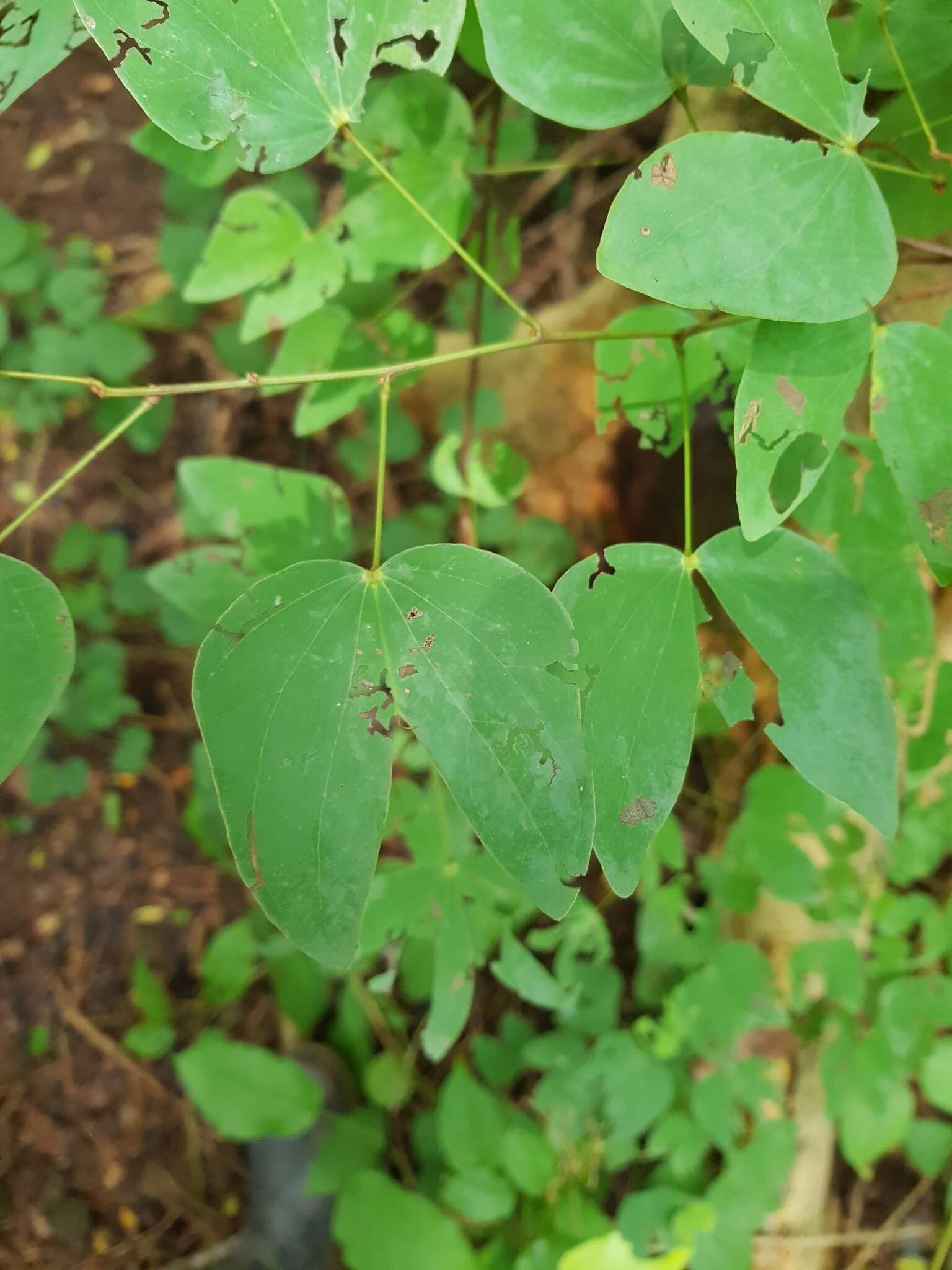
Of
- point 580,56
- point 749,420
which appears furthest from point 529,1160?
point 580,56

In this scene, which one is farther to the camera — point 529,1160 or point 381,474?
point 529,1160

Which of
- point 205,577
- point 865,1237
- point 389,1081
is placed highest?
point 205,577

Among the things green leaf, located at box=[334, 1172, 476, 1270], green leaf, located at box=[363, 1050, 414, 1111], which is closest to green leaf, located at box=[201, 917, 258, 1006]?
green leaf, located at box=[363, 1050, 414, 1111]

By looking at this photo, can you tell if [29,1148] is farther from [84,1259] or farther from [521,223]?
[521,223]

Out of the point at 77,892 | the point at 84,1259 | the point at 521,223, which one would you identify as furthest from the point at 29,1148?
the point at 521,223

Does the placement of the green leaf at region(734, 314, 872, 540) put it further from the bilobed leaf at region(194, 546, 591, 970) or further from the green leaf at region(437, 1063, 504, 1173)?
the green leaf at region(437, 1063, 504, 1173)

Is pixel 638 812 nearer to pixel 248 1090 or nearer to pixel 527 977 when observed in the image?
pixel 527 977
